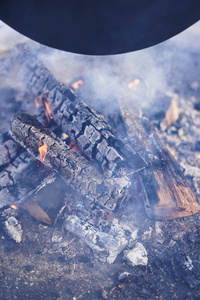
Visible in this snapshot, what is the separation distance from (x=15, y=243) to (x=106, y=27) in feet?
9.08

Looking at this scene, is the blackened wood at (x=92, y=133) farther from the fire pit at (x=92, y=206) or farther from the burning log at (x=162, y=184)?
the burning log at (x=162, y=184)

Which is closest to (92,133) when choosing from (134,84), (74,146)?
(74,146)

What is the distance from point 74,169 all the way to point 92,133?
2.09 feet

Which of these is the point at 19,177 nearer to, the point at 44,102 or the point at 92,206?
the point at 92,206

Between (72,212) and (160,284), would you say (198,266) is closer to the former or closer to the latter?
(160,284)

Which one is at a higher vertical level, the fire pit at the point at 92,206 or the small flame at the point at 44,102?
the small flame at the point at 44,102

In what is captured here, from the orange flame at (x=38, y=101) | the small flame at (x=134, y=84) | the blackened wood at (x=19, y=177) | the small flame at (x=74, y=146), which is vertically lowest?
the small flame at (x=134, y=84)

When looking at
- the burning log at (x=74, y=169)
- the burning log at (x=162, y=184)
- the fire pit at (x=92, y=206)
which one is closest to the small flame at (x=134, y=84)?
the fire pit at (x=92, y=206)

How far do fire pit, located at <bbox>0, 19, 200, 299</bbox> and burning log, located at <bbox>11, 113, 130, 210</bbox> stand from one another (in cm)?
1

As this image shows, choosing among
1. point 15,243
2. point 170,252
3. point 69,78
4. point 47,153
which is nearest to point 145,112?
point 69,78

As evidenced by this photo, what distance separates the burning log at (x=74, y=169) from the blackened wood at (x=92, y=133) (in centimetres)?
17

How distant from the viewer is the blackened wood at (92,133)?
2.77 meters

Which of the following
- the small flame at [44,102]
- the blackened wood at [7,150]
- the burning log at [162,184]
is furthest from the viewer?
the small flame at [44,102]

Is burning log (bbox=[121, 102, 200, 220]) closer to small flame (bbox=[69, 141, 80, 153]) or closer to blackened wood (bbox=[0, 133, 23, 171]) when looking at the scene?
small flame (bbox=[69, 141, 80, 153])
